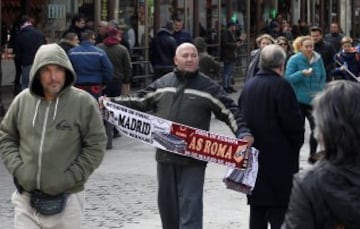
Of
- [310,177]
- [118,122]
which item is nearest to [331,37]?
[118,122]

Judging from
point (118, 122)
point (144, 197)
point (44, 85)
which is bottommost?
point (144, 197)

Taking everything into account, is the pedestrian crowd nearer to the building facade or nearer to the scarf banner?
the scarf banner

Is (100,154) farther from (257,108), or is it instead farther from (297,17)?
(297,17)

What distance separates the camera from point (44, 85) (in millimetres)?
5266

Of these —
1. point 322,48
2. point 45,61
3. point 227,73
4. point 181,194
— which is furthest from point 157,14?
point 45,61

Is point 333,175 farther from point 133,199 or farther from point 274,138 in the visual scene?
point 133,199

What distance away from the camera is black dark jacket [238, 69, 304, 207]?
6.80m

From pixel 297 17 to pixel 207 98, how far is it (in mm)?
27055

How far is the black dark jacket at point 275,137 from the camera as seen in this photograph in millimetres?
6797

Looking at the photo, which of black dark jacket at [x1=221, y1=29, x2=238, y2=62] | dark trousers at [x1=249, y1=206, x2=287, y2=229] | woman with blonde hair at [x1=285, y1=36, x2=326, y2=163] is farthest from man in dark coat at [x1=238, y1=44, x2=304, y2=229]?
black dark jacket at [x1=221, y1=29, x2=238, y2=62]

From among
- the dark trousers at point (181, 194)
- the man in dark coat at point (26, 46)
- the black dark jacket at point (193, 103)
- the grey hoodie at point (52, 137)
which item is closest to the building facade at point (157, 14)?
the man in dark coat at point (26, 46)

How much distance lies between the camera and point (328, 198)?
331cm

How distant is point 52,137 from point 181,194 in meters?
1.90

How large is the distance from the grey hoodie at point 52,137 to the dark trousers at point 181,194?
1626mm
